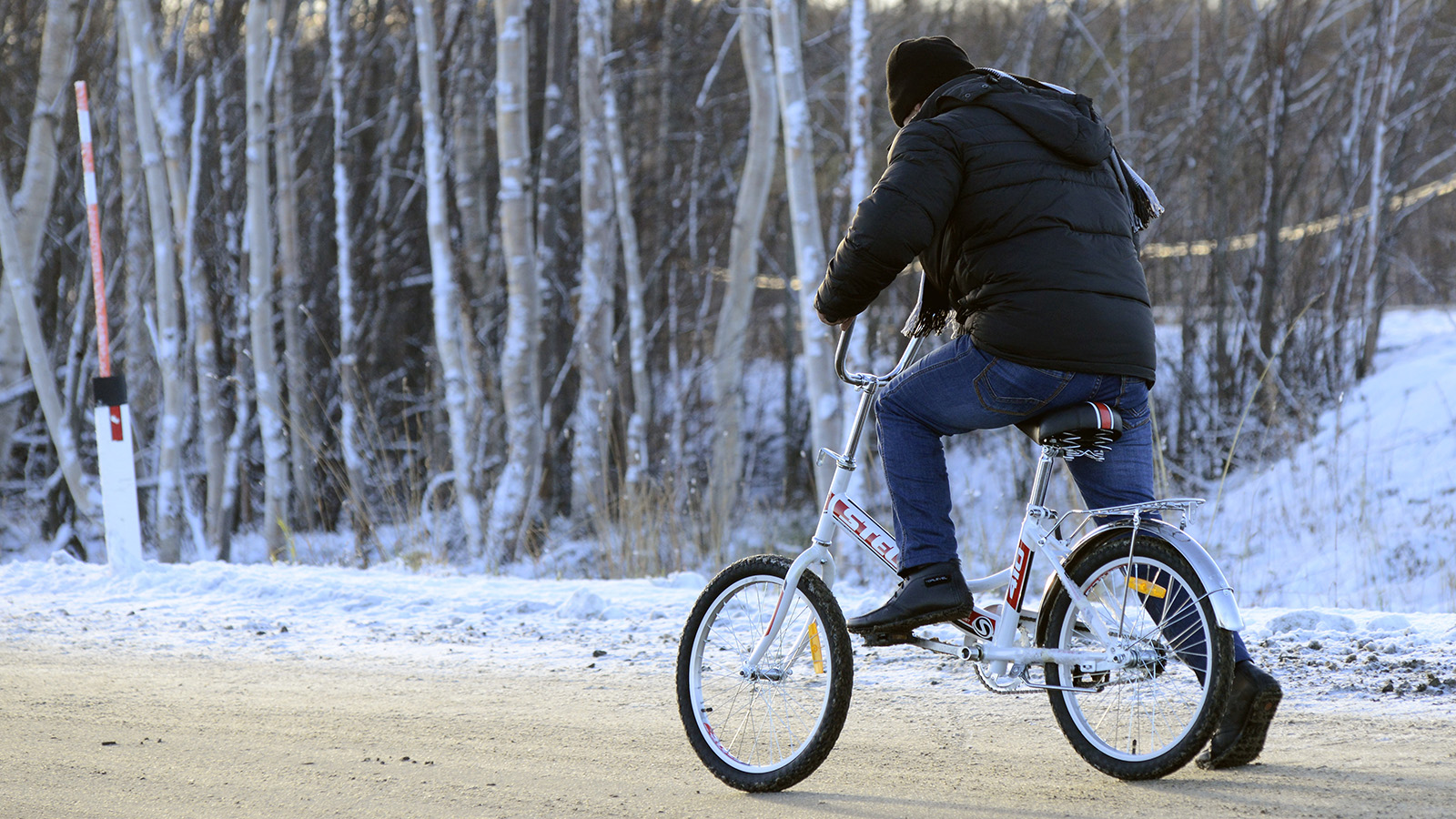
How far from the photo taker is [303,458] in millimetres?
13875

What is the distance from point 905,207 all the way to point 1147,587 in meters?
1.18

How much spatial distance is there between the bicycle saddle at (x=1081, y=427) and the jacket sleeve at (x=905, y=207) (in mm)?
569

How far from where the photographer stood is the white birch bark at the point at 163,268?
11367mm

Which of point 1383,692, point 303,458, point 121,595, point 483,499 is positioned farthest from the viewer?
point 303,458

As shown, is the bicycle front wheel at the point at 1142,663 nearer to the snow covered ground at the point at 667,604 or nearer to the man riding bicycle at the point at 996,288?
the man riding bicycle at the point at 996,288

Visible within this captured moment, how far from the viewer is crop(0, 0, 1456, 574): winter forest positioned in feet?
36.4

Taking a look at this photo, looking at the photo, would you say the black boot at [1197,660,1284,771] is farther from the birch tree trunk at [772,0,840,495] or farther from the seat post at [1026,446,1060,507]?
the birch tree trunk at [772,0,840,495]

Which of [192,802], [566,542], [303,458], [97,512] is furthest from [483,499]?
[192,802]

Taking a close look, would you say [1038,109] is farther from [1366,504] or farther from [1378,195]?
[1378,195]

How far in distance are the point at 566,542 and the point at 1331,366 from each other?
335 inches

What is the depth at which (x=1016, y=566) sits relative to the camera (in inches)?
126

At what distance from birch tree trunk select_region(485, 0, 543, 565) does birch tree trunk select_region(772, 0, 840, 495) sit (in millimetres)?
2738

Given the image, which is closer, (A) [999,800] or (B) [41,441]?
(A) [999,800]

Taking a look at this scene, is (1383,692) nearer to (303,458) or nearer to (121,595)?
(121,595)
